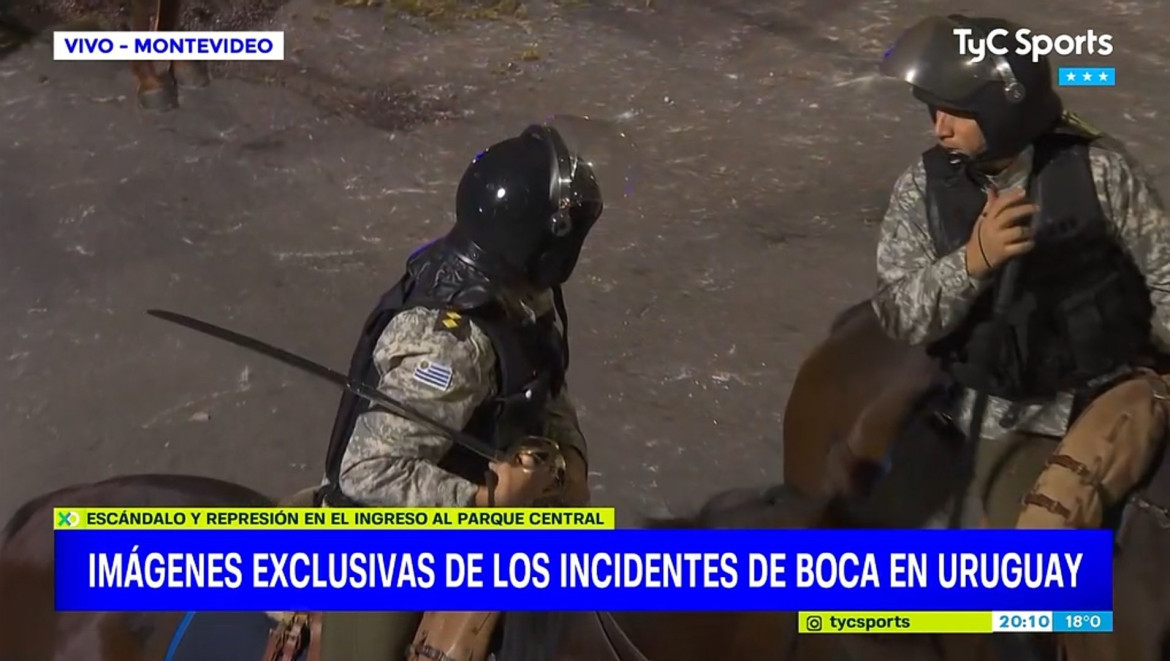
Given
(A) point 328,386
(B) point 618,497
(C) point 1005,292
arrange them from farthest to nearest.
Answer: (A) point 328,386 → (B) point 618,497 → (C) point 1005,292

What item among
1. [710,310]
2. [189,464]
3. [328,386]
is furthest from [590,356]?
[189,464]

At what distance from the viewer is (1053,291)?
73.8 inches

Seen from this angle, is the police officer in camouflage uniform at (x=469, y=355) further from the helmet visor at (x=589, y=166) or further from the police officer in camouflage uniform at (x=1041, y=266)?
the police officer in camouflage uniform at (x=1041, y=266)

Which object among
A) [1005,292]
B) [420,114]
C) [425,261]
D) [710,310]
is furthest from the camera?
[420,114]

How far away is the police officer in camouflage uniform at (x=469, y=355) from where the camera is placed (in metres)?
1.54

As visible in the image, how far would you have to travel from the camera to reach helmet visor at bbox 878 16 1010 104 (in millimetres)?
1751

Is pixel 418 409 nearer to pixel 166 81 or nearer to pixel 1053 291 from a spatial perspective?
pixel 1053 291

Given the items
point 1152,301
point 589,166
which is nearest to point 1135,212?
point 1152,301

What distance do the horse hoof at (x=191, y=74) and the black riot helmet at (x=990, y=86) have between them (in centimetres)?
238

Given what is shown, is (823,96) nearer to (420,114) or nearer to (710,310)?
(710,310)

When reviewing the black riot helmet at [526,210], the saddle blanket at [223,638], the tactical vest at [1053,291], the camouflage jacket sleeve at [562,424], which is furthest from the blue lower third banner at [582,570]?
the black riot helmet at [526,210]

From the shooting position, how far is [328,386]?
3.01 meters

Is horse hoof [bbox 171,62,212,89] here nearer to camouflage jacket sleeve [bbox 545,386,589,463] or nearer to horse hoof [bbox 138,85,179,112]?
horse hoof [bbox 138,85,179,112]

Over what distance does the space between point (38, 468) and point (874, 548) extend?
1.89 metres
